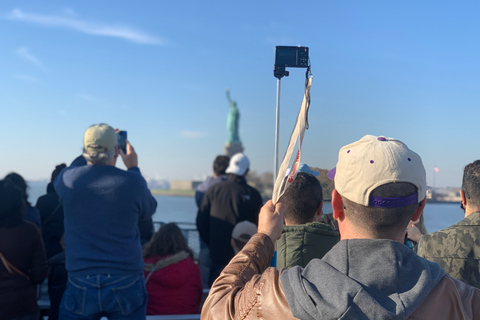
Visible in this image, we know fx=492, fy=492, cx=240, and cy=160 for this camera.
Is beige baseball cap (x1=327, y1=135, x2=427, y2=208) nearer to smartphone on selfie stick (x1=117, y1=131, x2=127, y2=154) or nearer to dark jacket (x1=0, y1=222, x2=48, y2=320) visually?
smartphone on selfie stick (x1=117, y1=131, x2=127, y2=154)

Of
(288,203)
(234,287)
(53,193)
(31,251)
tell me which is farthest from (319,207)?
(53,193)

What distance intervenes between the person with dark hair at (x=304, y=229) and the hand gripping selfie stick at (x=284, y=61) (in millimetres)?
309

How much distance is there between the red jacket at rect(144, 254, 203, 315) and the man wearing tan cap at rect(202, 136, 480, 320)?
2.72 meters

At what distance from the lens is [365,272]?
136 cm

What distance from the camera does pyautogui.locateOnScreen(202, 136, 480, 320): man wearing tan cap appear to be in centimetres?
131

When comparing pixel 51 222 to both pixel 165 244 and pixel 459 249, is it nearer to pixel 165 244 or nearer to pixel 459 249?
pixel 165 244

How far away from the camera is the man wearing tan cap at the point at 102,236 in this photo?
305cm

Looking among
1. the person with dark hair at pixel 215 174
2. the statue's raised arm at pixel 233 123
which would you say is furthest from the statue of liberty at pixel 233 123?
the person with dark hair at pixel 215 174

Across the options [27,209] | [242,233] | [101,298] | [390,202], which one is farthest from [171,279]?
[390,202]

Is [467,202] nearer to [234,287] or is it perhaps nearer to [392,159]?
[392,159]

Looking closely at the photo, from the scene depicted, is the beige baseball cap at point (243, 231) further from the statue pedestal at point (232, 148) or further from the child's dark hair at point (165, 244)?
the statue pedestal at point (232, 148)

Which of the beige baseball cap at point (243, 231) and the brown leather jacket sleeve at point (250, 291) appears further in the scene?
the beige baseball cap at point (243, 231)

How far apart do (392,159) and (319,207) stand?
4.16ft

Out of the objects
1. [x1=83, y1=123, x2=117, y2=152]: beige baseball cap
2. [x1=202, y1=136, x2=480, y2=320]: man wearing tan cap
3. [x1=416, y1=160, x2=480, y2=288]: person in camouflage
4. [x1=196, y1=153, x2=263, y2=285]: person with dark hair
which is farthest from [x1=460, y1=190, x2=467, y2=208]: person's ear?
[x1=196, y1=153, x2=263, y2=285]: person with dark hair
